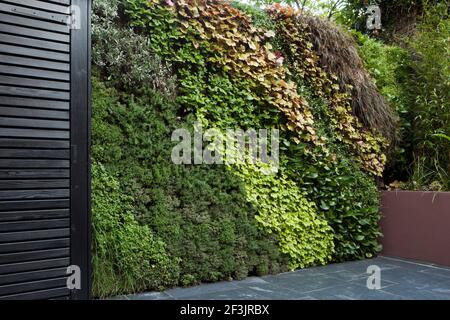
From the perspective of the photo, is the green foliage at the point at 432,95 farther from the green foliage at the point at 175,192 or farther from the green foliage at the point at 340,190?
the green foliage at the point at 175,192

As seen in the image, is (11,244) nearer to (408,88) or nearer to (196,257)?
(196,257)

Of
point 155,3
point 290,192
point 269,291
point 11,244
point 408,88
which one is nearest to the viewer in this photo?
point 11,244

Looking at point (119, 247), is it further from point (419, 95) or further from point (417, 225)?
point (419, 95)

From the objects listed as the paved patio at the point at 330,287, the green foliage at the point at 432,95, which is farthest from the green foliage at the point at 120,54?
the green foliage at the point at 432,95

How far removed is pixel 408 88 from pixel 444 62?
2.11 ft

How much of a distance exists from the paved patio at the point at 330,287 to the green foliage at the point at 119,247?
0.15m

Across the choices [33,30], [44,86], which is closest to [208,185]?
[44,86]

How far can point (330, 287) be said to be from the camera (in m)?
3.90

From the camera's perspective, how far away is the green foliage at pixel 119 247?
341cm

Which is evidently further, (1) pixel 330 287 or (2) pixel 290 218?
(2) pixel 290 218

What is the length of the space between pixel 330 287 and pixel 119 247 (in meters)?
2.05

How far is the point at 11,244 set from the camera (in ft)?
9.21

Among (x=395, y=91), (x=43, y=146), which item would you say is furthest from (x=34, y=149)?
(x=395, y=91)

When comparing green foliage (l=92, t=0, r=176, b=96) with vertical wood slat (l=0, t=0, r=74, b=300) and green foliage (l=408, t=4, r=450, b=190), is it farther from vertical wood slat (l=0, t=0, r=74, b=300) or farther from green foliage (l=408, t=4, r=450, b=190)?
green foliage (l=408, t=4, r=450, b=190)
